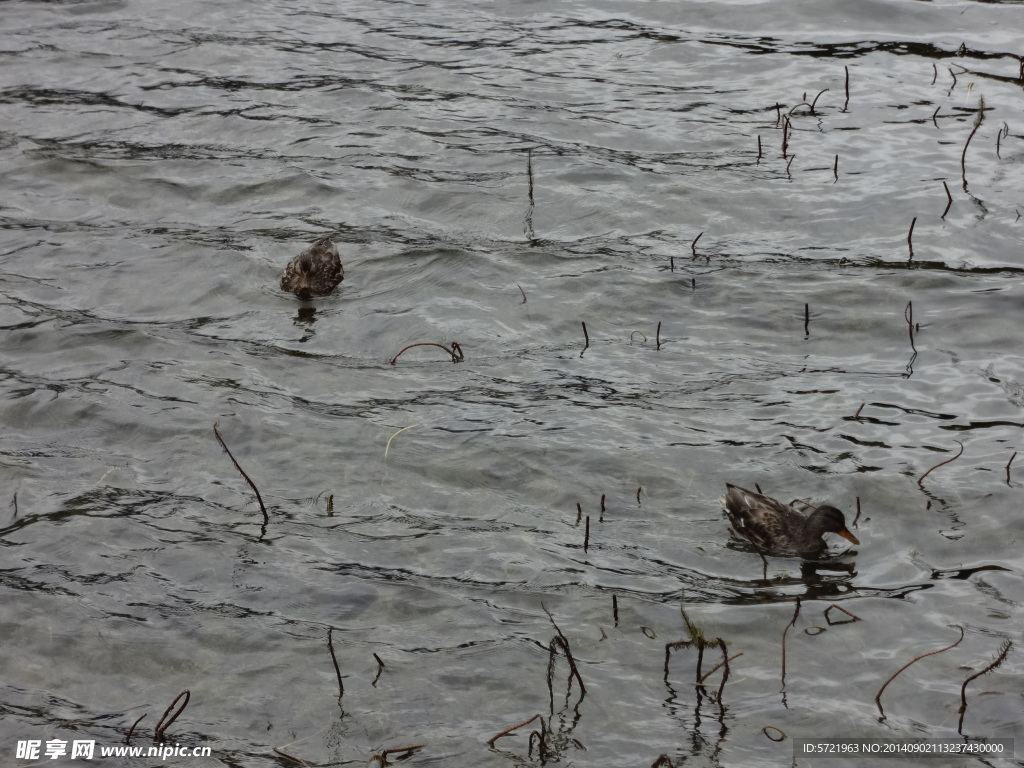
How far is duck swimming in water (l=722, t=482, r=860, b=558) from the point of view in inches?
300

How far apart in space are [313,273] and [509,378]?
8.22 ft

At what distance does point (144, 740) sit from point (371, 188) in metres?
8.06

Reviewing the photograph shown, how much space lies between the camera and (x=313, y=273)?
10961 millimetres

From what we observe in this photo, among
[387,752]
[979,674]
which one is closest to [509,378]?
[387,752]

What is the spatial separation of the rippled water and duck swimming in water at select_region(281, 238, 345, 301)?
0.57 feet

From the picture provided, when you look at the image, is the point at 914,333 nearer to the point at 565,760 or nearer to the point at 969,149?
the point at 969,149

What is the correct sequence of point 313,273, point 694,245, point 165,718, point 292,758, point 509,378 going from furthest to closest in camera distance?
point 694,245, point 313,273, point 509,378, point 165,718, point 292,758

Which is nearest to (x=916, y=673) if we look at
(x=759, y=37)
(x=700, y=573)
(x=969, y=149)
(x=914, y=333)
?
(x=700, y=573)

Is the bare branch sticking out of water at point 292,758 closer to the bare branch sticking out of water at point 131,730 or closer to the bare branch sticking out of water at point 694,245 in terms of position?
the bare branch sticking out of water at point 131,730

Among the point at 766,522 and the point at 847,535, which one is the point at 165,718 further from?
the point at 847,535

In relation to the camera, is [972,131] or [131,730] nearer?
[131,730]

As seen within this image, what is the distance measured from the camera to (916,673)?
666 cm

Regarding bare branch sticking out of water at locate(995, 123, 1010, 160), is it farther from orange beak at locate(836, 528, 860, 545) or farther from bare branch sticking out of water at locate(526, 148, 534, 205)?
orange beak at locate(836, 528, 860, 545)

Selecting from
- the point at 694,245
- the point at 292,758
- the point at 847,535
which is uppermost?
the point at 694,245
